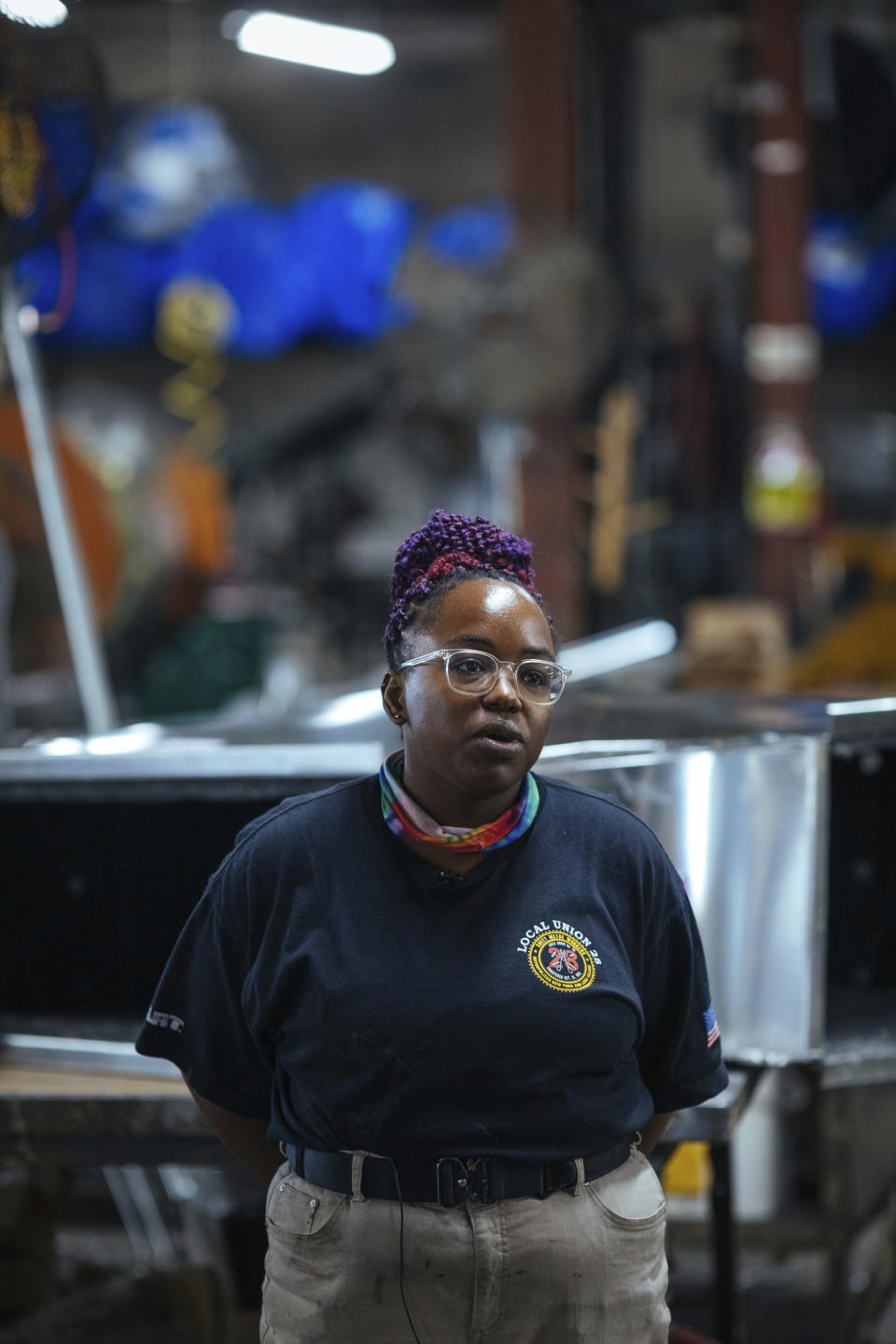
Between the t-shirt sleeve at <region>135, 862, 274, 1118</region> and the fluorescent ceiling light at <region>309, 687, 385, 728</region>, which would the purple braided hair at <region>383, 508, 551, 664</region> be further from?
the fluorescent ceiling light at <region>309, 687, 385, 728</region>

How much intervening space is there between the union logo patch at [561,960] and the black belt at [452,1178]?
180mm

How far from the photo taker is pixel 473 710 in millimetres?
1305

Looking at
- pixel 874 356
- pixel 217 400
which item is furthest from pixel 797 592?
pixel 217 400

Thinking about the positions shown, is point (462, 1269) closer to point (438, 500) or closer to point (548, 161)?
point (548, 161)

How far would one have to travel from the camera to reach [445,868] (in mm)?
1363

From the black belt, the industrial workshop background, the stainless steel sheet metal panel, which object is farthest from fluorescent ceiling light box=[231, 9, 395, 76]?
the black belt

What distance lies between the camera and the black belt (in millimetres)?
1325

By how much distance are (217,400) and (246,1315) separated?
8.81m

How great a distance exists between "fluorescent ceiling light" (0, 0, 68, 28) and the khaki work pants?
2.18 meters

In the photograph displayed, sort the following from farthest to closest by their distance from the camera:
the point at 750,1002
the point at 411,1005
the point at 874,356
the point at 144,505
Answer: the point at 874,356, the point at 144,505, the point at 750,1002, the point at 411,1005

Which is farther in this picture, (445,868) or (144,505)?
(144,505)

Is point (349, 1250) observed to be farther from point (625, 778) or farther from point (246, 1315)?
point (246, 1315)

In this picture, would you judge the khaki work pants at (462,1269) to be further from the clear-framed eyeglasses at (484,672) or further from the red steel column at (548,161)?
the red steel column at (548,161)

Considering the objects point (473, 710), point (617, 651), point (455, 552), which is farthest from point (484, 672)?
point (617, 651)
